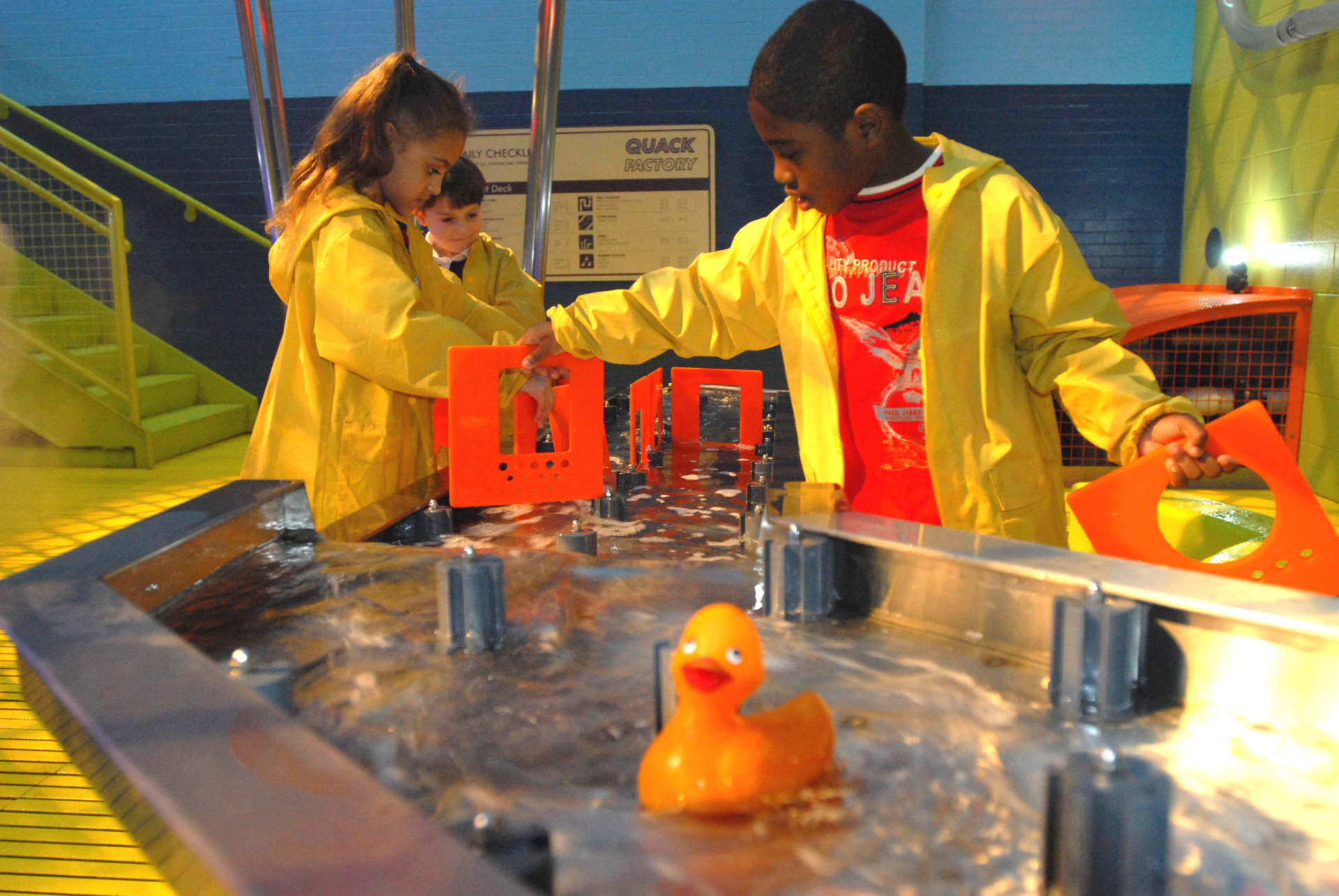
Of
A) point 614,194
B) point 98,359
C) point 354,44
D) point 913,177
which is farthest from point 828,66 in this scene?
point 98,359

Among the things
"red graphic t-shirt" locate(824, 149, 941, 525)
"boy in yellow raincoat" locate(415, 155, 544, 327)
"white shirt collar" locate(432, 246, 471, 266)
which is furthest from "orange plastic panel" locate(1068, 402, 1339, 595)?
"white shirt collar" locate(432, 246, 471, 266)

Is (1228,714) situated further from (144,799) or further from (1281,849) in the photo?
(144,799)

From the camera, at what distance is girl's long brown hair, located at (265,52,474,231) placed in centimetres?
163

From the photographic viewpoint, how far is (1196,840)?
0.52 meters

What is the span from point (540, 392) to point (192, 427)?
462 centimetres

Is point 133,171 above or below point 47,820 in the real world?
above

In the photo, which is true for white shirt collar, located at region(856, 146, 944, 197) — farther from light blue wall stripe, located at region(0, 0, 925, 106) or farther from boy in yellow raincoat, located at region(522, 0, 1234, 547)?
light blue wall stripe, located at region(0, 0, 925, 106)

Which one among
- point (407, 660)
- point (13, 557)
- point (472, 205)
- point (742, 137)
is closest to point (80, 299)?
point (13, 557)

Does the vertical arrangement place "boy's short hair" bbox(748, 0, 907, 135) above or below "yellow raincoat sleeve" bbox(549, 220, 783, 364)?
above

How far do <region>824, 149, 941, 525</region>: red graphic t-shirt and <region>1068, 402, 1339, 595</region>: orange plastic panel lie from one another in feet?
1.53

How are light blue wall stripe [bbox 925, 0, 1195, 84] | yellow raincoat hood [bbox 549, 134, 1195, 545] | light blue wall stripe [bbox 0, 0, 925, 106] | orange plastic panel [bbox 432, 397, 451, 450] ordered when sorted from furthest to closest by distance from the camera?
light blue wall stripe [bbox 0, 0, 925, 106] → light blue wall stripe [bbox 925, 0, 1195, 84] → orange plastic panel [bbox 432, 397, 451, 450] → yellow raincoat hood [bbox 549, 134, 1195, 545]

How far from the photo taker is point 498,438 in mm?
1470

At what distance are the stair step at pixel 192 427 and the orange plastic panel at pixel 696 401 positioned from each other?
393 centimetres

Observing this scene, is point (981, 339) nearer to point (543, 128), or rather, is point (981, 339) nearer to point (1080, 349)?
point (1080, 349)
